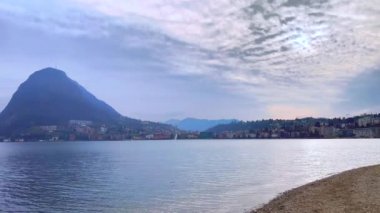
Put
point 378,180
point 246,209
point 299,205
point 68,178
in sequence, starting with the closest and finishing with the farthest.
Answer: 1. point 299,205
2. point 246,209
3. point 378,180
4. point 68,178

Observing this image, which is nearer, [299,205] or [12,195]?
[299,205]

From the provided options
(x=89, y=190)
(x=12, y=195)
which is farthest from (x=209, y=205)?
(x=12, y=195)

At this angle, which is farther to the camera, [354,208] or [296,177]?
[296,177]

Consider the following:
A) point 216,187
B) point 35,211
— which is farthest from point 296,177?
point 35,211

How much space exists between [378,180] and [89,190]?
34.8 metres

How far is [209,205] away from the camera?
38.7m

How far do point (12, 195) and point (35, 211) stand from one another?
40.5ft

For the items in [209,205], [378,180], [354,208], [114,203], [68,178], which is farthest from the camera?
[68,178]

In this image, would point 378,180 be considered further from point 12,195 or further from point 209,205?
point 12,195

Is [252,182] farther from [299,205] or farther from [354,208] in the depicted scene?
[354,208]

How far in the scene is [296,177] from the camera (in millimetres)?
65125

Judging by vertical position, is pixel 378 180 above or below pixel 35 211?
above

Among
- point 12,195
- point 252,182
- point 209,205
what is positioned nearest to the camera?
point 209,205

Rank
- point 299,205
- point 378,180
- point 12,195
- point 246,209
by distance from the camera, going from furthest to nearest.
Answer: point 12,195, point 378,180, point 246,209, point 299,205
